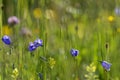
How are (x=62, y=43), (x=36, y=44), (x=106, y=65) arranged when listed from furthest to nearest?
(x=62, y=43) < (x=36, y=44) < (x=106, y=65)

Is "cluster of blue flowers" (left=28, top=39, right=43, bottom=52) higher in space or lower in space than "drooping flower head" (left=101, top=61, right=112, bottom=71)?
higher

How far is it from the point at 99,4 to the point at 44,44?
1.97 meters

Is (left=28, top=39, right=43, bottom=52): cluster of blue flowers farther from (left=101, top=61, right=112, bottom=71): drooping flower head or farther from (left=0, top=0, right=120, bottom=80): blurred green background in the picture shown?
(left=101, top=61, right=112, bottom=71): drooping flower head

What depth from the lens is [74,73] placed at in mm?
2598

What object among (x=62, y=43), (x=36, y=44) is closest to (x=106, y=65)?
(x=36, y=44)

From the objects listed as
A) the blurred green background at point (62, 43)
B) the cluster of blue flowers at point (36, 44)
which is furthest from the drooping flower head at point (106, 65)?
the cluster of blue flowers at point (36, 44)

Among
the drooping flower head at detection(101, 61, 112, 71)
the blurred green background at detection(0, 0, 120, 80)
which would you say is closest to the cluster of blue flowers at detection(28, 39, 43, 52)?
the blurred green background at detection(0, 0, 120, 80)

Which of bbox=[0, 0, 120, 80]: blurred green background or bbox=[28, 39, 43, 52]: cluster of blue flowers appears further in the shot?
bbox=[0, 0, 120, 80]: blurred green background

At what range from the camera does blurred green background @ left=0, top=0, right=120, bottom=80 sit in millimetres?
2336

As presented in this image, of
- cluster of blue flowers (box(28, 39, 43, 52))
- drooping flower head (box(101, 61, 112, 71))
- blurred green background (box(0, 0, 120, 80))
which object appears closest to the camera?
drooping flower head (box(101, 61, 112, 71))

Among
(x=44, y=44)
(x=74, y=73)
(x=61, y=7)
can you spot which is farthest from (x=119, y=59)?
(x=61, y=7)

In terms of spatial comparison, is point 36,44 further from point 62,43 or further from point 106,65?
point 62,43

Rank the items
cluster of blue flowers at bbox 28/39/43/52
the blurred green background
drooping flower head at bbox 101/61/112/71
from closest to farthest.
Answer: drooping flower head at bbox 101/61/112/71 → cluster of blue flowers at bbox 28/39/43/52 → the blurred green background

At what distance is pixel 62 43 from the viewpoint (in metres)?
3.40
